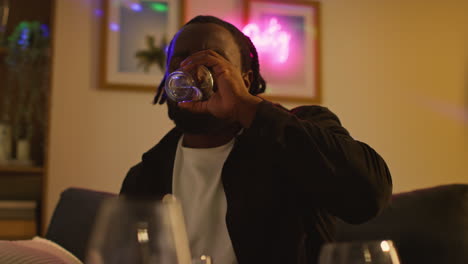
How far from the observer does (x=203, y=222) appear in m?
1.20

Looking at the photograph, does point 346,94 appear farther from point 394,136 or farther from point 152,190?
point 152,190

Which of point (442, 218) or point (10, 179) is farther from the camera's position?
point (10, 179)

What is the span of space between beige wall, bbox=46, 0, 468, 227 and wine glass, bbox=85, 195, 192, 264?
87.1 inches

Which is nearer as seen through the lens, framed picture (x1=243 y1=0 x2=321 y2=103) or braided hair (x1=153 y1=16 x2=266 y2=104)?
braided hair (x1=153 y1=16 x2=266 y2=104)

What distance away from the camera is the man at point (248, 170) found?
3.47ft

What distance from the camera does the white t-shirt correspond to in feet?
3.84

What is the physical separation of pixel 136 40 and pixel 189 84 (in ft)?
5.45

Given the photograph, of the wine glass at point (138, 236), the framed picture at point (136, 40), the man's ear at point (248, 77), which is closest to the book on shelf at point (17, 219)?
the framed picture at point (136, 40)

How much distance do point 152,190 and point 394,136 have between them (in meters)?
2.00

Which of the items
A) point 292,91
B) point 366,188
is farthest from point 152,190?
point 292,91

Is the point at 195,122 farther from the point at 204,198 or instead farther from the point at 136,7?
the point at 136,7

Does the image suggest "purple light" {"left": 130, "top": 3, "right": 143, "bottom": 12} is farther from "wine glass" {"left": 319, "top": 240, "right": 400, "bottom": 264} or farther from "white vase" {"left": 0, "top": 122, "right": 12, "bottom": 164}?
"wine glass" {"left": 319, "top": 240, "right": 400, "bottom": 264}

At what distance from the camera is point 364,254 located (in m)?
0.49

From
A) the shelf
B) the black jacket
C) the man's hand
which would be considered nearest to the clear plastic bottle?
the man's hand
